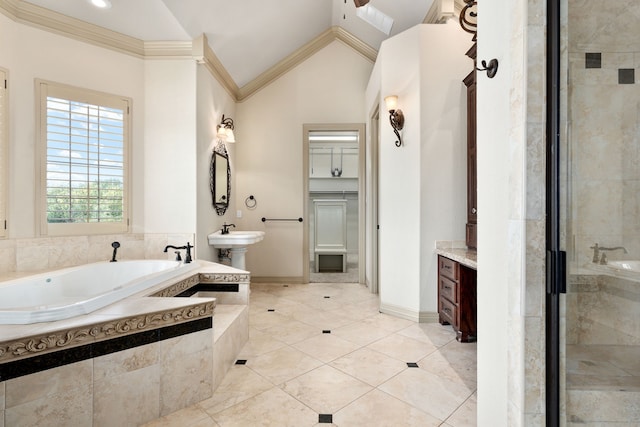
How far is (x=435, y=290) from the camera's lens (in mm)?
3102

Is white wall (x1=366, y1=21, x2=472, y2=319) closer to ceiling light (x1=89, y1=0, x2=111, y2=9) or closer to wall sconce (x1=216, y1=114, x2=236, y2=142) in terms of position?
wall sconce (x1=216, y1=114, x2=236, y2=142)

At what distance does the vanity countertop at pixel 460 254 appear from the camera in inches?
94.0

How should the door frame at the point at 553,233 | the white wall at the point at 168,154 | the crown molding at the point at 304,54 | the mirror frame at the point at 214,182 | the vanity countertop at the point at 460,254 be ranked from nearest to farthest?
the door frame at the point at 553,233 → the vanity countertop at the point at 460,254 → the white wall at the point at 168,154 → the mirror frame at the point at 214,182 → the crown molding at the point at 304,54

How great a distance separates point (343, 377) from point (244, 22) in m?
3.61

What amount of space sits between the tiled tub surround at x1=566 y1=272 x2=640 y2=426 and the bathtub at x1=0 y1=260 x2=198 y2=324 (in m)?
2.14

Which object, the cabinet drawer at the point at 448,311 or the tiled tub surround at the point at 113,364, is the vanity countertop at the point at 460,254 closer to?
the cabinet drawer at the point at 448,311

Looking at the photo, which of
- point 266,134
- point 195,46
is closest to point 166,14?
point 195,46

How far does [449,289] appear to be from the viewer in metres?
2.79

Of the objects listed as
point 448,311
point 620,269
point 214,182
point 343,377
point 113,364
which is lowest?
point 343,377

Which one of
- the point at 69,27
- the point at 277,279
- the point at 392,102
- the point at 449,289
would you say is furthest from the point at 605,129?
the point at 277,279

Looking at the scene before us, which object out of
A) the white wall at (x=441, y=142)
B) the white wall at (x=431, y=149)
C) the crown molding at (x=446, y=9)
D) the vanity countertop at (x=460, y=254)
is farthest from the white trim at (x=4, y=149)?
the crown molding at (x=446, y=9)

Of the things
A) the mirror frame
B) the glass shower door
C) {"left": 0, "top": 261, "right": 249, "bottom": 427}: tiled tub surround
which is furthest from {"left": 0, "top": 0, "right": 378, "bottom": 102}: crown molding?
the glass shower door

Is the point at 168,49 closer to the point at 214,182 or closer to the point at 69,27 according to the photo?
the point at 69,27

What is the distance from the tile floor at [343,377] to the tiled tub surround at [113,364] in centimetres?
16
